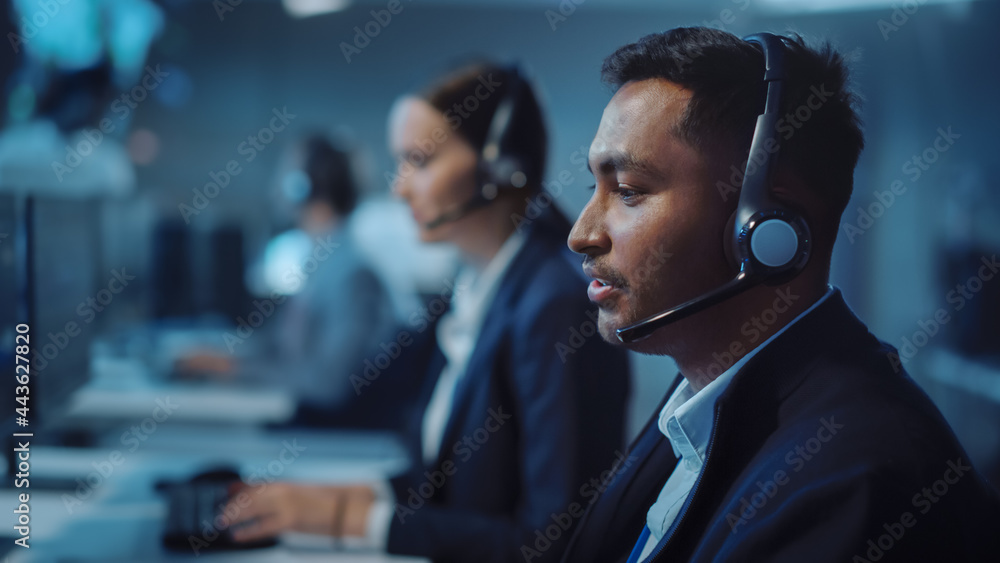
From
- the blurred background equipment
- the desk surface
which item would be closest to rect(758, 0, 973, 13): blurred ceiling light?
the blurred background equipment

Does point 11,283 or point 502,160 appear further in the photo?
point 502,160

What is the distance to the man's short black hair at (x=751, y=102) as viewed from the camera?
2.25ft

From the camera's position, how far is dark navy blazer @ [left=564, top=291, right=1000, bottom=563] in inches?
21.8

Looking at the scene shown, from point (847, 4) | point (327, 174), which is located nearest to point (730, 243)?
point (327, 174)

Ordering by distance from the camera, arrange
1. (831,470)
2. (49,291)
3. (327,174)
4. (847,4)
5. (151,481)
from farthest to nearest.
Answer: (847,4) → (327,174) → (151,481) → (49,291) → (831,470)

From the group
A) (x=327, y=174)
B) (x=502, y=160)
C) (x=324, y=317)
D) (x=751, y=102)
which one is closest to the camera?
(x=751, y=102)

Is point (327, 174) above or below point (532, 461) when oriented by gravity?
above

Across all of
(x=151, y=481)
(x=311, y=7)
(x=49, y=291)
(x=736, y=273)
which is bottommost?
(x=151, y=481)

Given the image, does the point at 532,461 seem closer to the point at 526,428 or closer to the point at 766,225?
the point at 526,428

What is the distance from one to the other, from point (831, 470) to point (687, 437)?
17 centimetres

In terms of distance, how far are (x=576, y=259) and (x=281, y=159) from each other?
11.6 ft

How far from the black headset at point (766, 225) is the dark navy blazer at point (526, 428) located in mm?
467

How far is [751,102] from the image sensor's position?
688 millimetres

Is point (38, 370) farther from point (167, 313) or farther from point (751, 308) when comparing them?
point (167, 313)
